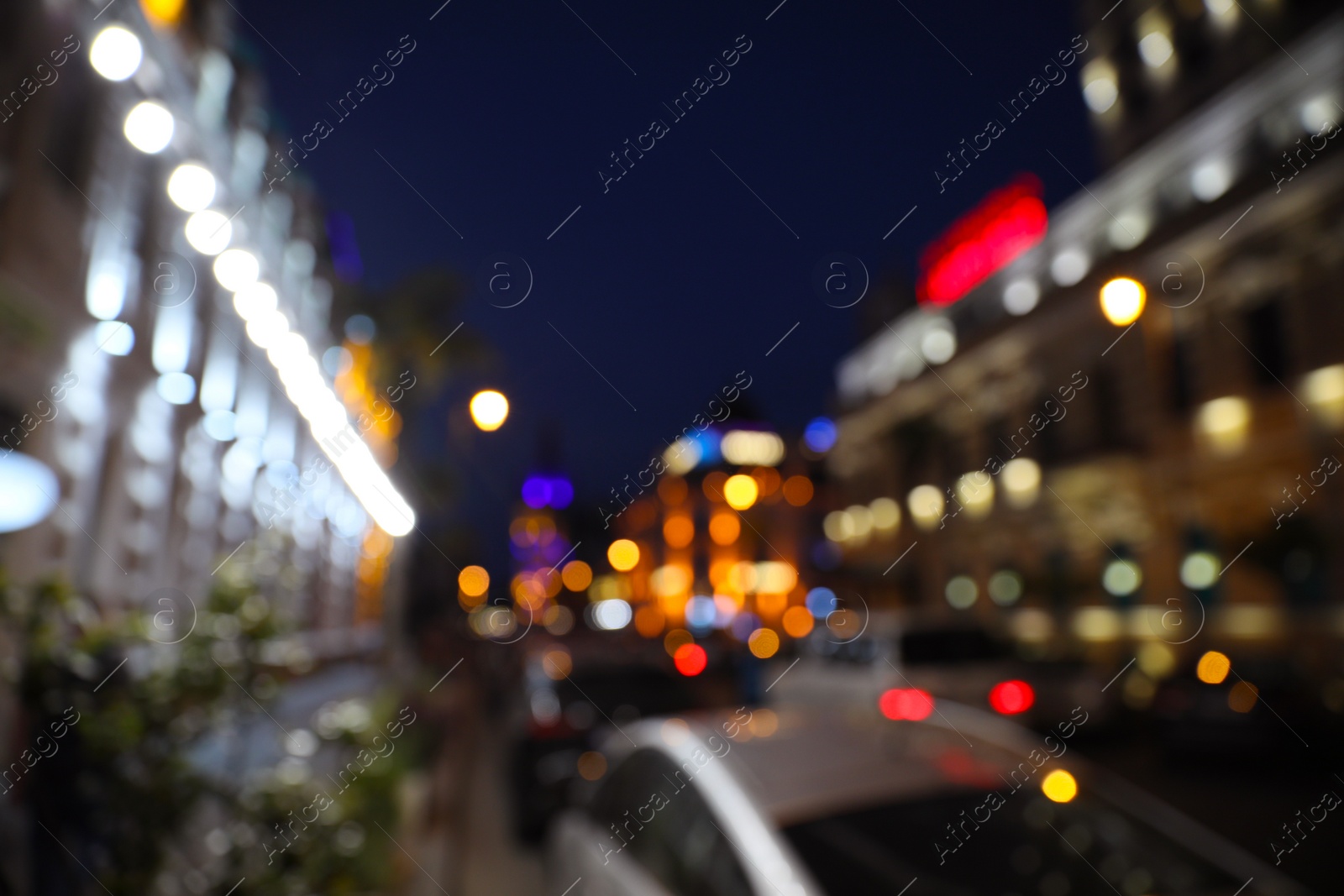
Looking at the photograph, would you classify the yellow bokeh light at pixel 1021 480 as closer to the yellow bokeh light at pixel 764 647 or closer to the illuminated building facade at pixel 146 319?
the yellow bokeh light at pixel 764 647

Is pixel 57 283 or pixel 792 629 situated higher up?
pixel 57 283

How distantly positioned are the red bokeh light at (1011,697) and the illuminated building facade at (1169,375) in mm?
8687

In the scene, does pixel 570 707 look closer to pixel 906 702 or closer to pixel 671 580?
pixel 906 702

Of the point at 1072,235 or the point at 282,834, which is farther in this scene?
the point at 1072,235

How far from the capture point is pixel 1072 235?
25.4 meters

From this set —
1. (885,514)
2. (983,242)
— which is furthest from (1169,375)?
(885,514)

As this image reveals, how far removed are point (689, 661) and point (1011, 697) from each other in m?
6.51

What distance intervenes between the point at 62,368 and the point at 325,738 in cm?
424

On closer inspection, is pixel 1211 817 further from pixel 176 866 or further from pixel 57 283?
pixel 57 283

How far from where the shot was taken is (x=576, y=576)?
83.0m

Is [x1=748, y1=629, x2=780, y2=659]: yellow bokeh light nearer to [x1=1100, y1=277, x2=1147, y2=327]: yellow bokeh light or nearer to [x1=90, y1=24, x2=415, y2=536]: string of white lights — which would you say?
[x1=90, y1=24, x2=415, y2=536]: string of white lights

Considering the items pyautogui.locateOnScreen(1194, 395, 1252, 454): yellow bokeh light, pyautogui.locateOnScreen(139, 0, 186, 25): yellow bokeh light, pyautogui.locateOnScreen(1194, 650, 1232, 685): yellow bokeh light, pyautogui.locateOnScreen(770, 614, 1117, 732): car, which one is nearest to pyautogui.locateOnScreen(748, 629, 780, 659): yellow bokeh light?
pyautogui.locateOnScreen(1194, 395, 1252, 454): yellow bokeh light

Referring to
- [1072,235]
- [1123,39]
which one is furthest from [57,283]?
[1123,39]

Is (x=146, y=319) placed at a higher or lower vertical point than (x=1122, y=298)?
higher
